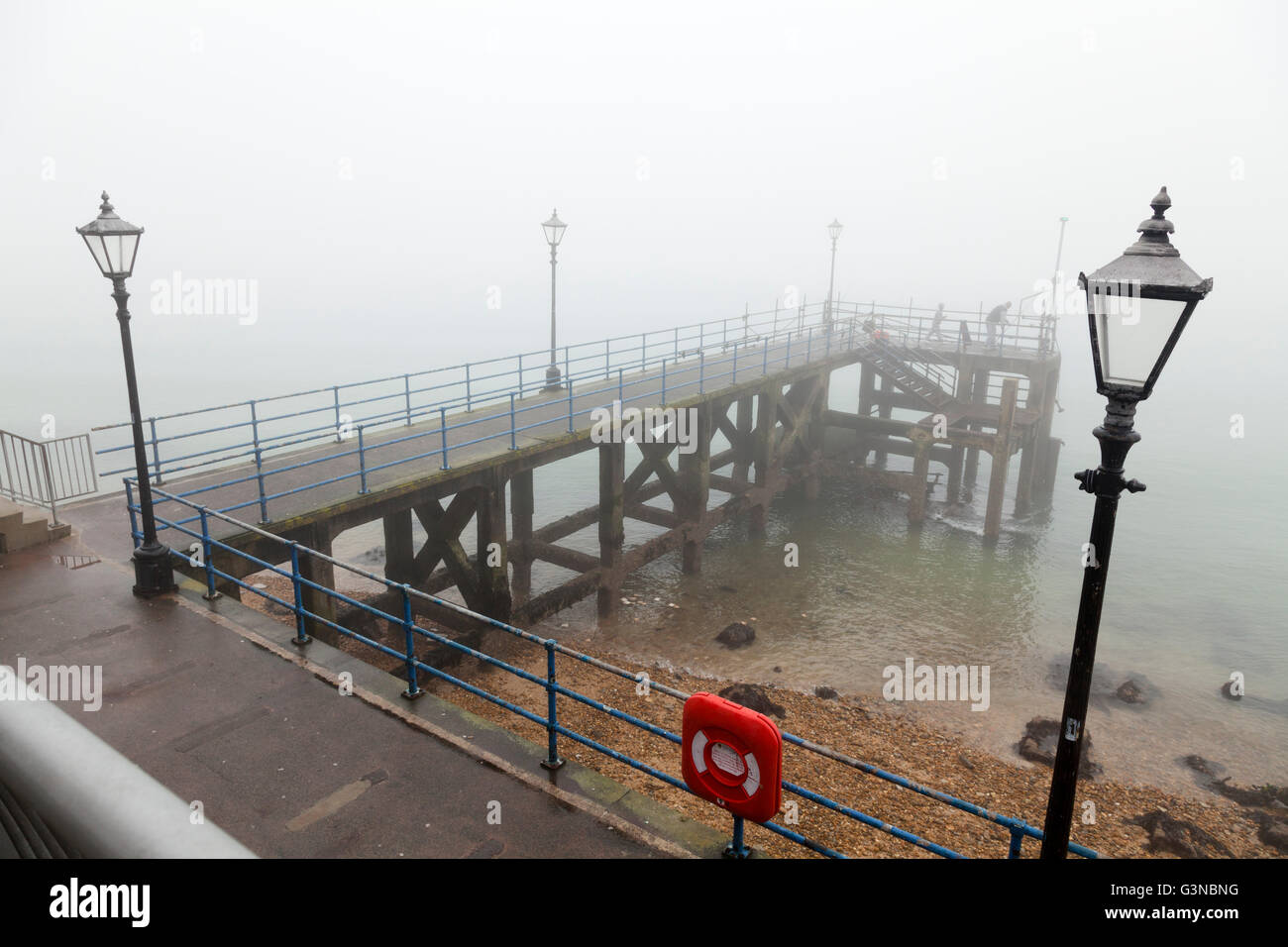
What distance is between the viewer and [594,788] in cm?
616

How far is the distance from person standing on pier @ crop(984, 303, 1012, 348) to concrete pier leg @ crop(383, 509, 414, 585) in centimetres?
2206

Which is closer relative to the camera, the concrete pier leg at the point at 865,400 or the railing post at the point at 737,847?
the railing post at the point at 737,847

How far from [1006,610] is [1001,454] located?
547cm

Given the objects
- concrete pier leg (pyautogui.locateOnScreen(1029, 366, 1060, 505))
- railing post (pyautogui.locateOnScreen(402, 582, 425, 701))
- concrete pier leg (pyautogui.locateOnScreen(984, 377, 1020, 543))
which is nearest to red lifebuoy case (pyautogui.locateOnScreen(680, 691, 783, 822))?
railing post (pyautogui.locateOnScreen(402, 582, 425, 701))

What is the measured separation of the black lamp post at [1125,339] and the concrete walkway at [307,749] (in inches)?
116

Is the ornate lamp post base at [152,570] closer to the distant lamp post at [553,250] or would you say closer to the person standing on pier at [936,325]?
the distant lamp post at [553,250]

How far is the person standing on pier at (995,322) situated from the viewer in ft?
96.4

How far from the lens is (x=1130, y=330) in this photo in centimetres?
386

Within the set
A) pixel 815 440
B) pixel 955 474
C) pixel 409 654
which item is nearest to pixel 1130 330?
pixel 409 654

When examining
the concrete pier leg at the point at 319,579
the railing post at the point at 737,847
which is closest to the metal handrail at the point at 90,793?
the railing post at the point at 737,847

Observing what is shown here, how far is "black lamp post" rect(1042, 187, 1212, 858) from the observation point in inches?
148

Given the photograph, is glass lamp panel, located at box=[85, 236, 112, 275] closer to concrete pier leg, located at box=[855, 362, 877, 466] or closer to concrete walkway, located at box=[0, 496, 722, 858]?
concrete walkway, located at box=[0, 496, 722, 858]
